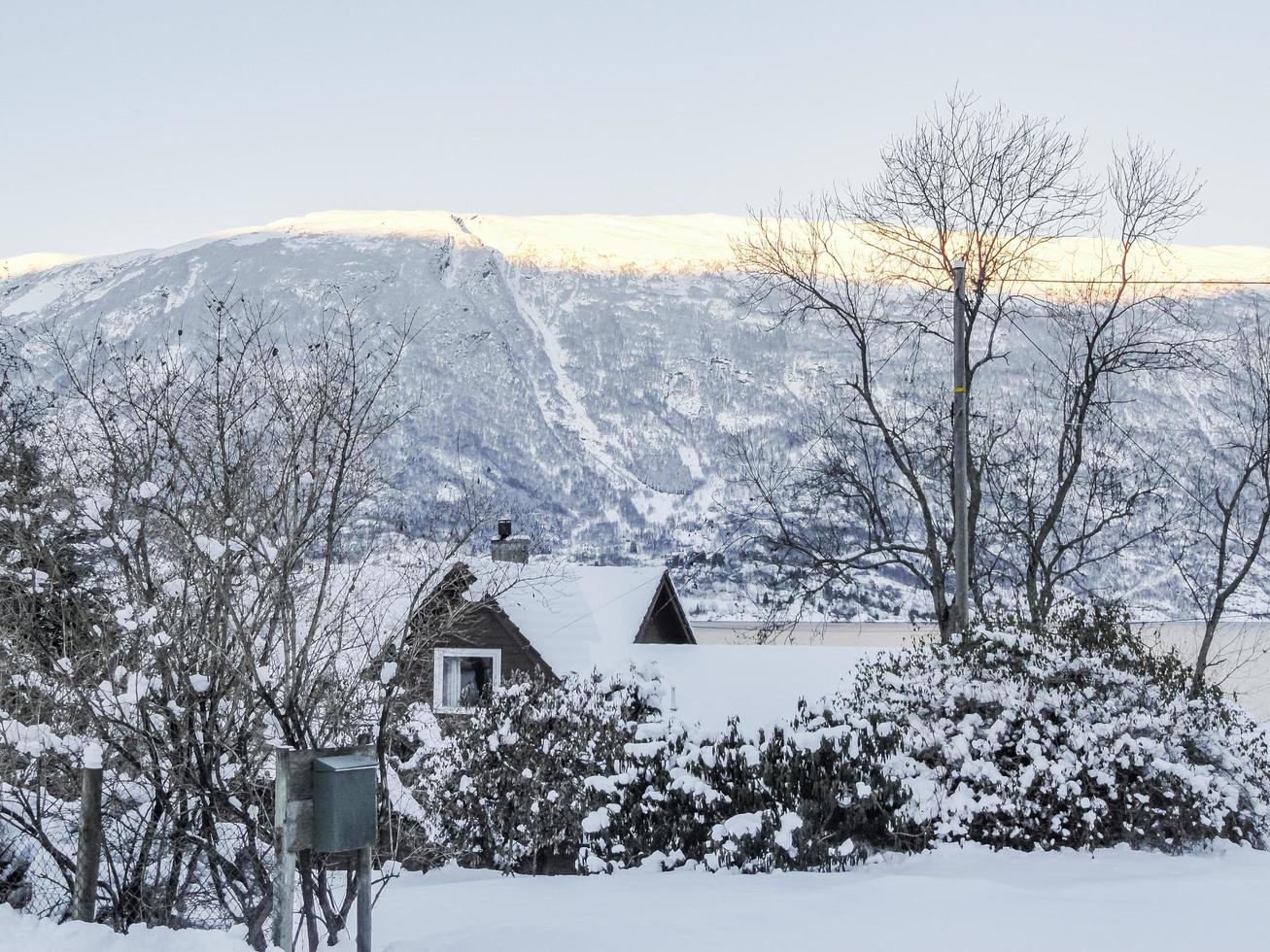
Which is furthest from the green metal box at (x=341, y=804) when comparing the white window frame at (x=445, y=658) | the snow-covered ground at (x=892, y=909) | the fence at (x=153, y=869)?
the white window frame at (x=445, y=658)

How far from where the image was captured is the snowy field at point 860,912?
6859 mm

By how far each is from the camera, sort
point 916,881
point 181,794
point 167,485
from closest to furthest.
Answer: point 181,794 < point 167,485 < point 916,881

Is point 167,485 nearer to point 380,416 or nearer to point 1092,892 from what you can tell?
point 380,416

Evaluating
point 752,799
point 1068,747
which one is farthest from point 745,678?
point 1068,747

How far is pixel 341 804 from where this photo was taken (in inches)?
233

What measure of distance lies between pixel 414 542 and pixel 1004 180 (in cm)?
1475

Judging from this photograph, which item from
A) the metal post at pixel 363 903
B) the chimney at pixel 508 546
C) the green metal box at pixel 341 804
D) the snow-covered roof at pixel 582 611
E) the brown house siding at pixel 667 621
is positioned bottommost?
the brown house siding at pixel 667 621

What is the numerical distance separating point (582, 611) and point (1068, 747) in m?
14.6

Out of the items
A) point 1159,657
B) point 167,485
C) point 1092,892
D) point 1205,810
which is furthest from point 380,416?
point 1159,657

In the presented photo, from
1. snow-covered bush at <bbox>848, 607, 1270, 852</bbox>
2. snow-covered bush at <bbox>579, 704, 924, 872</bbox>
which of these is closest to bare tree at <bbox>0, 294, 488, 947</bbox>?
snow-covered bush at <bbox>579, 704, 924, 872</bbox>

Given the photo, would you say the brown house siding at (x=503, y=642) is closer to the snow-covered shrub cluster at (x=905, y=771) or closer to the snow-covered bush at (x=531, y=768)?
the snow-covered bush at (x=531, y=768)

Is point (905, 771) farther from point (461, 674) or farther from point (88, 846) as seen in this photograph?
Answer: point (461, 674)

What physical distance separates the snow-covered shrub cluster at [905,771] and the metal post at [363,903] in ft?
16.0

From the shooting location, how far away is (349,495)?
8.07m
